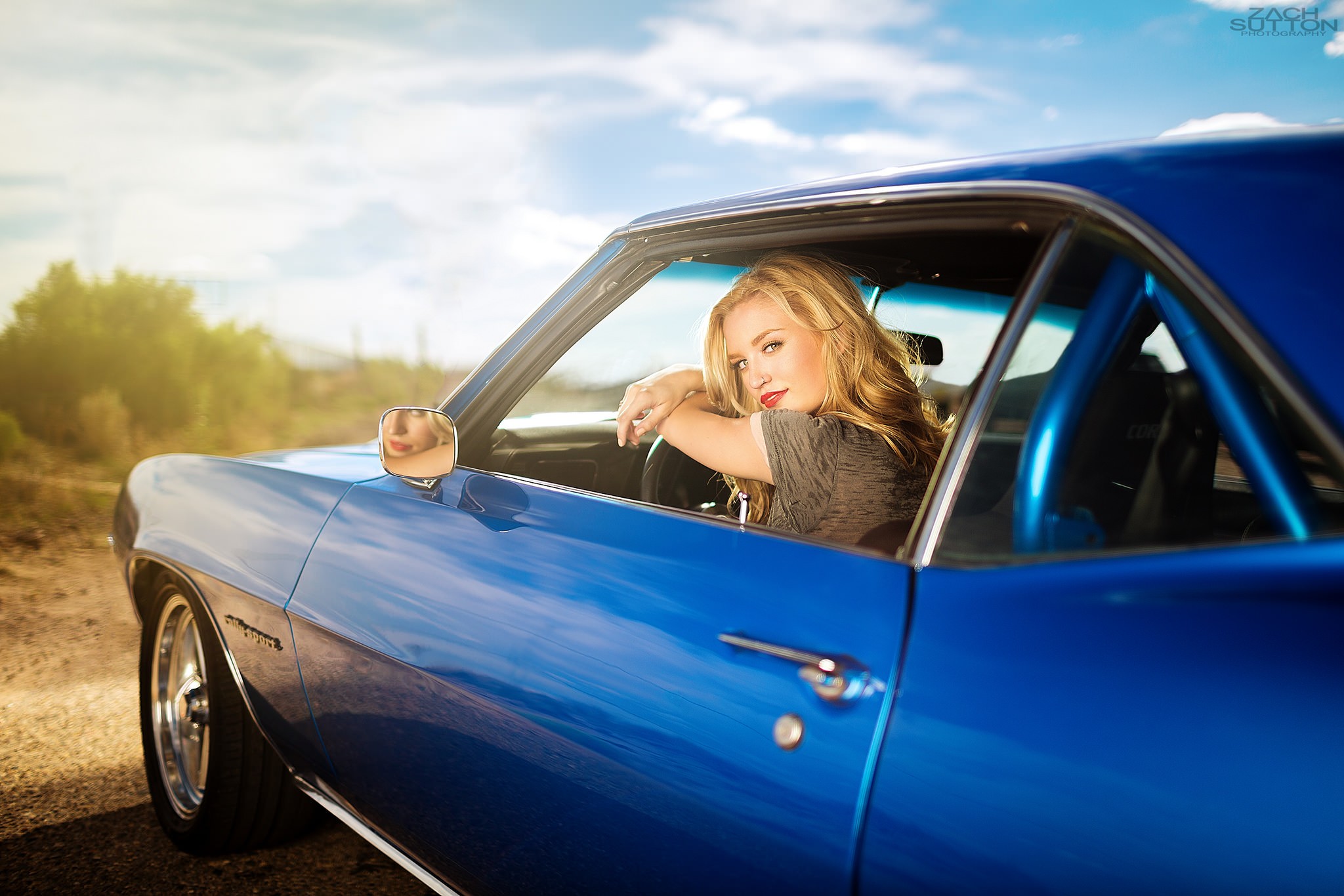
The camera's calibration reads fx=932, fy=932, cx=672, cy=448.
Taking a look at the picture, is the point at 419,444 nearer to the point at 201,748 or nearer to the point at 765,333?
the point at 765,333

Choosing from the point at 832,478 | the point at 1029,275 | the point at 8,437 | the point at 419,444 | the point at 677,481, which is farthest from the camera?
the point at 8,437

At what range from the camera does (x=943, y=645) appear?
1.04 meters

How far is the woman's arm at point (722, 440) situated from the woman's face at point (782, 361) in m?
0.16

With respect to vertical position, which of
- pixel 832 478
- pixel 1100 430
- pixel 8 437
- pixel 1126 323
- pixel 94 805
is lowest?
pixel 94 805

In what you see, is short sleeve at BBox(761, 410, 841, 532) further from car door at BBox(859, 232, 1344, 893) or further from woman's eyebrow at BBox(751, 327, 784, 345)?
car door at BBox(859, 232, 1344, 893)

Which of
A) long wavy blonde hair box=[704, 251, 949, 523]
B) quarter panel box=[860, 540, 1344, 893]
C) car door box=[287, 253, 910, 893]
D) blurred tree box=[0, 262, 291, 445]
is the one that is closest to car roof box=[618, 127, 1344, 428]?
quarter panel box=[860, 540, 1344, 893]

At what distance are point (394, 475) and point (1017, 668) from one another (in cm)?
140

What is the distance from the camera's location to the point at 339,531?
193 centimetres

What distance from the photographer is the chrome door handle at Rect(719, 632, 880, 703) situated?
1.07m

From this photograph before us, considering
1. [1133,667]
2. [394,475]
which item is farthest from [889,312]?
[1133,667]

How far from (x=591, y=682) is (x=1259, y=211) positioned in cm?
101

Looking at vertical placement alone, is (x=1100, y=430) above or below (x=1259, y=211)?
below

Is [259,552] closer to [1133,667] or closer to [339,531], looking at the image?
[339,531]

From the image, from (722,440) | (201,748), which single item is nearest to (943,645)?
(722,440)
